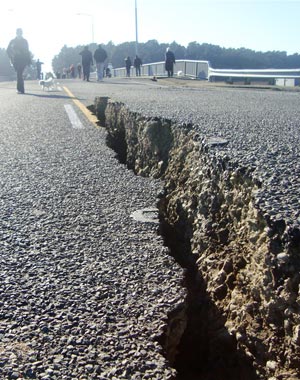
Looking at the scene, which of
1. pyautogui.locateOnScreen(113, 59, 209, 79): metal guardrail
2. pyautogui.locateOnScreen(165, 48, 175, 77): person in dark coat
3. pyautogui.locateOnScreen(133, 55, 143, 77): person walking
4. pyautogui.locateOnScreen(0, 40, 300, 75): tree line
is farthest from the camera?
pyautogui.locateOnScreen(0, 40, 300, 75): tree line

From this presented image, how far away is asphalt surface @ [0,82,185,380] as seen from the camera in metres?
1.56

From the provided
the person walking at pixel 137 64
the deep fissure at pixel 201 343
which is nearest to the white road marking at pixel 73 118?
the deep fissure at pixel 201 343

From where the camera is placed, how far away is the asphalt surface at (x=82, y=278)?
1557 mm

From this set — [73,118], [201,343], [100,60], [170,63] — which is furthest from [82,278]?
[100,60]

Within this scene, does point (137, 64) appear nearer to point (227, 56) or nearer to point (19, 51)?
point (19, 51)

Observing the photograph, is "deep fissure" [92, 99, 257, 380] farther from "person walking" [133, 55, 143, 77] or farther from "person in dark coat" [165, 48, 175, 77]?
"person walking" [133, 55, 143, 77]

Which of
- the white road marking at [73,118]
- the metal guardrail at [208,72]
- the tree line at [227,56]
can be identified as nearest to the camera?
the white road marking at [73,118]

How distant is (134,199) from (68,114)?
5529 mm

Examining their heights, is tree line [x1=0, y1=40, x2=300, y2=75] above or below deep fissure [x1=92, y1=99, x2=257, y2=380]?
above

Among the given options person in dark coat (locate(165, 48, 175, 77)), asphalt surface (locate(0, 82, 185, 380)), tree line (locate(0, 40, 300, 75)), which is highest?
tree line (locate(0, 40, 300, 75))

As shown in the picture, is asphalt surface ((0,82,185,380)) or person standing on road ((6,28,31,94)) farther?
person standing on road ((6,28,31,94))

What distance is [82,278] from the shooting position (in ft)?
6.80

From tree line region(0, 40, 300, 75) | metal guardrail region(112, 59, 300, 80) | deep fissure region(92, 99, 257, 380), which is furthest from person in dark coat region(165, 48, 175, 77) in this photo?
tree line region(0, 40, 300, 75)

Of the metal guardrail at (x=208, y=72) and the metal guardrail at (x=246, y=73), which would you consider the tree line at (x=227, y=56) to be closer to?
the metal guardrail at (x=208, y=72)
